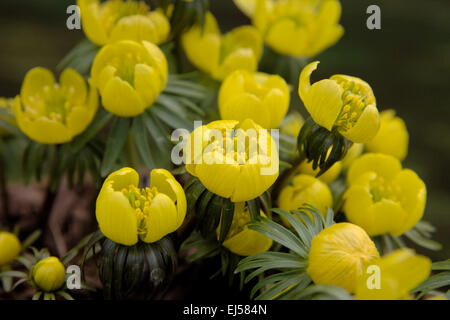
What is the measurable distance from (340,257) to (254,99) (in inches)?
7.5

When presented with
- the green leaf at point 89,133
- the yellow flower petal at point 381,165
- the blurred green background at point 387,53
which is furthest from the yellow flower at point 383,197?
the blurred green background at point 387,53

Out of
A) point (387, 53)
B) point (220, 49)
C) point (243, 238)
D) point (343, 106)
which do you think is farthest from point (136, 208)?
point (387, 53)

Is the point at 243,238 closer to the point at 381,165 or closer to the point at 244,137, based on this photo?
the point at 244,137

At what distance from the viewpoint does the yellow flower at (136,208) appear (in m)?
0.48

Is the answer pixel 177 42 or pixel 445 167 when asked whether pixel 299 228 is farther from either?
pixel 445 167

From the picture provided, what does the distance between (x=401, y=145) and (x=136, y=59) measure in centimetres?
37

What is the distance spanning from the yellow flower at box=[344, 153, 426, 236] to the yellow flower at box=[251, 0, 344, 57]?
0.21 metres

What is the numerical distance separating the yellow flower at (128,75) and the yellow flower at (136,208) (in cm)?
11

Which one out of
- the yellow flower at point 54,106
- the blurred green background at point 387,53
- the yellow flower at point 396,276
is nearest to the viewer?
the yellow flower at point 396,276

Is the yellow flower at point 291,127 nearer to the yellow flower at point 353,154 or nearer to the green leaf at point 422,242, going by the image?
the yellow flower at point 353,154

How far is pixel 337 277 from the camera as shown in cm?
47

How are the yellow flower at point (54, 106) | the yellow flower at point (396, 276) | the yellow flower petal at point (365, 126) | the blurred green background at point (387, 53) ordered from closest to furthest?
the yellow flower at point (396, 276) → the yellow flower petal at point (365, 126) → the yellow flower at point (54, 106) → the blurred green background at point (387, 53)

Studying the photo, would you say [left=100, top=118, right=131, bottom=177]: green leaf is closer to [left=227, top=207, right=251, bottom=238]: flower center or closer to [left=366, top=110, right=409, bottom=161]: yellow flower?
[left=227, top=207, right=251, bottom=238]: flower center
